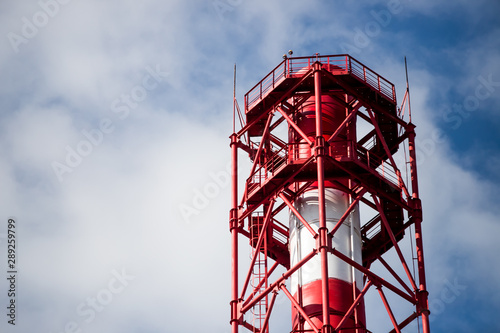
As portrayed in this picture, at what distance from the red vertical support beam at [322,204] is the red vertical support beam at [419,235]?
5154 mm

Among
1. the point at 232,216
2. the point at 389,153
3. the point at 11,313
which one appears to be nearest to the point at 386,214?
the point at 389,153

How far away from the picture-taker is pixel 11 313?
7031 centimetres

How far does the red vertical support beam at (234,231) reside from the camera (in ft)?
216

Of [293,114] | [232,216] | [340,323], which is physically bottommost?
[340,323]

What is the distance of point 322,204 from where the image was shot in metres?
64.3

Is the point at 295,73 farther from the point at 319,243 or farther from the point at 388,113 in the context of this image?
the point at 319,243

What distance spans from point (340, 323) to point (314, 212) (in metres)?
6.58

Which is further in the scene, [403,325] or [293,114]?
[293,114]

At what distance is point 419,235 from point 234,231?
8.67 m

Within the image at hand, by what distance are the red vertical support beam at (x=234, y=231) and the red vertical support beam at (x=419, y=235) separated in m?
8.38

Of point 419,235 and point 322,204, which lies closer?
point 322,204

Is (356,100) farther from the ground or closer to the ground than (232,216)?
farther from the ground

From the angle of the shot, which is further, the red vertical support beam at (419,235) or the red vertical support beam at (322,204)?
the red vertical support beam at (419,235)

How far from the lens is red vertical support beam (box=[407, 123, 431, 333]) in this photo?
65.4 metres
